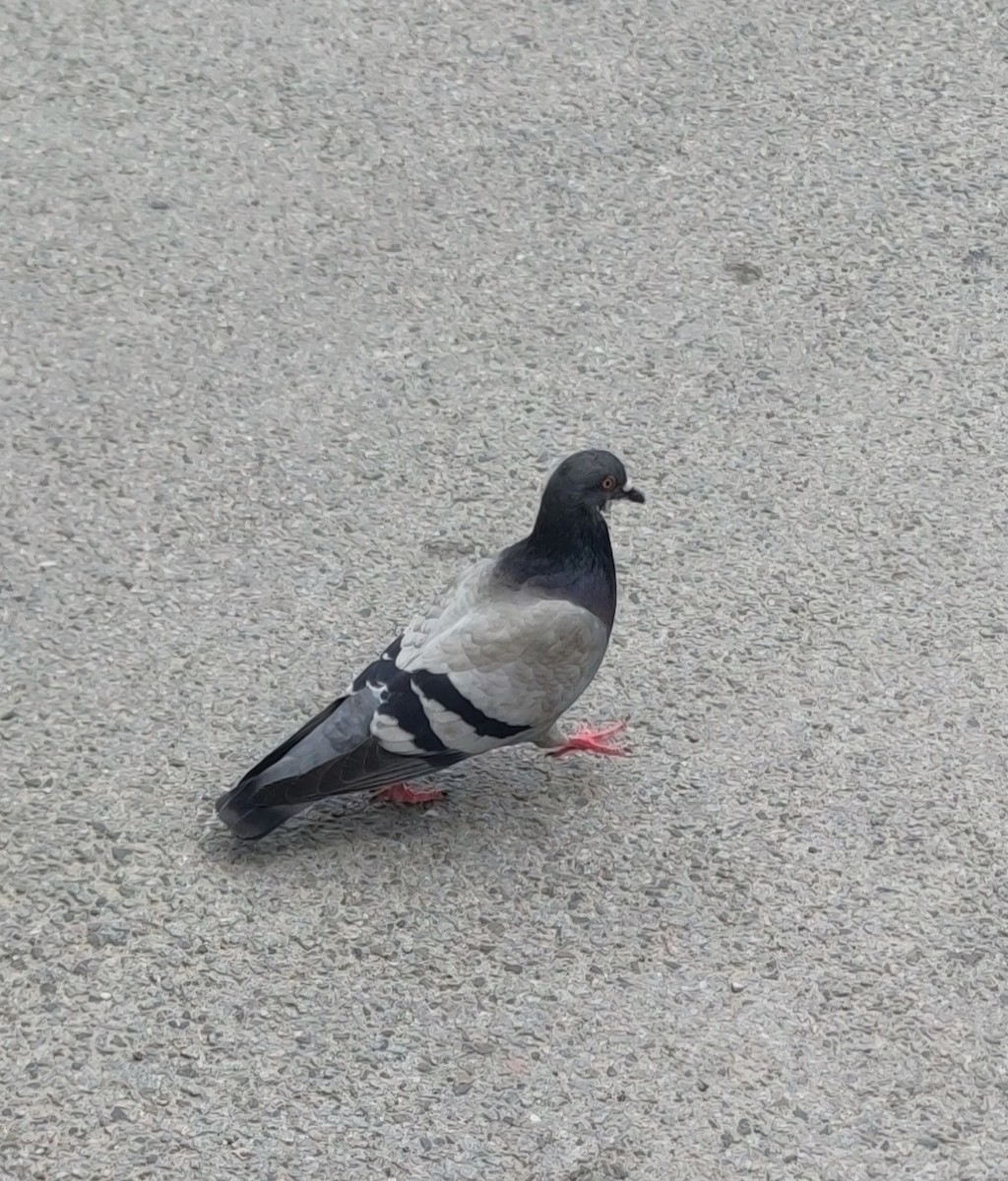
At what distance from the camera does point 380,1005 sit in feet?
12.1

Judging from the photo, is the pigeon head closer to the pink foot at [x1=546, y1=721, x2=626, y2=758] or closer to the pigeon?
the pigeon

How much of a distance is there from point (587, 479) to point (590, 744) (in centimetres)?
63

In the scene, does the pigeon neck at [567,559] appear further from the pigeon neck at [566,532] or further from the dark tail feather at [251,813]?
the dark tail feather at [251,813]

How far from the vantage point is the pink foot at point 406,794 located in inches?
162

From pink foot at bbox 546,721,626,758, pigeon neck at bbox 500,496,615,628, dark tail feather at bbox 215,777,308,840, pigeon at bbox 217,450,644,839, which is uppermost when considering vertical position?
pigeon neck at bbox 500,496,615,628

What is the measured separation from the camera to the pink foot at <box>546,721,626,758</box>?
14.0ft

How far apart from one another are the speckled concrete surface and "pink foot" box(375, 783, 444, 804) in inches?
1.8

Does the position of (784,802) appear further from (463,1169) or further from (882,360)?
(882,360)

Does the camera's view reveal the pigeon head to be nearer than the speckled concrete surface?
No

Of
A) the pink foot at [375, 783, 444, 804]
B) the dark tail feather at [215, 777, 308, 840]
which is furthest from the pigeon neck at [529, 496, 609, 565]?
the dark tail feather at [215, 777, 308, 840]

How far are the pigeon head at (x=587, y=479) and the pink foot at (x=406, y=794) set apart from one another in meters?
0.70

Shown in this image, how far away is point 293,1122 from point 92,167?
347cm

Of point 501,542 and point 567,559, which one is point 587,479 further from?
point 501,542

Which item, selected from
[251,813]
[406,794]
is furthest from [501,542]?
[251,813]
